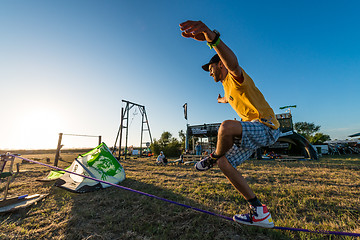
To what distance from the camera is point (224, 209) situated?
104 inches

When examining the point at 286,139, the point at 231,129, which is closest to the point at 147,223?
the point at 231,129

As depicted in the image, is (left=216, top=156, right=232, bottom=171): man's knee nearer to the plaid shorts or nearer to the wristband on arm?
the plaid shorts

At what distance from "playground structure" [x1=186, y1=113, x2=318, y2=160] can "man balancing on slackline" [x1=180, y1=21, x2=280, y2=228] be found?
12.1m

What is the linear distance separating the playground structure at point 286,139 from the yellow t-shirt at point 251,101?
12.0 meters

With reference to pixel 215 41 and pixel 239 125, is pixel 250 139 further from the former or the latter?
pixel 215 41

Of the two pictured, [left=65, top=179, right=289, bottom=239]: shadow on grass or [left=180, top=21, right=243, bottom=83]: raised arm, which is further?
[left=65, top=179, right=289, bottom=239]: shadow on grass

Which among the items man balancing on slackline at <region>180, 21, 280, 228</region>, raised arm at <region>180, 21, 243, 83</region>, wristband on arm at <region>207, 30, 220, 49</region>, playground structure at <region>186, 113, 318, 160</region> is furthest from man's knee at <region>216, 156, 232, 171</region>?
playground structure at <region>186, 113, 318, 160</region>

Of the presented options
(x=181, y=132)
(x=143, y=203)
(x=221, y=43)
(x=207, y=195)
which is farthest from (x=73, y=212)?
(x=181, y=132)

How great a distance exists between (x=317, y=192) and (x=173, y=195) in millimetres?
3458

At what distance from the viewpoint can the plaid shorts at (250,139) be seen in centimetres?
171

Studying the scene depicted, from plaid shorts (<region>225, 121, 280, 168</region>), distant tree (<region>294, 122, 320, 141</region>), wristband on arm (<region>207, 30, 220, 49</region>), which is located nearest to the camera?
wristband on arm (<region>207, 30, 220, 49</region>)

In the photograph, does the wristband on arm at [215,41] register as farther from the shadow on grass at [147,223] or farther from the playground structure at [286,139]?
the playground structure at [286,139]

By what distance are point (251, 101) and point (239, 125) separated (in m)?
0.45

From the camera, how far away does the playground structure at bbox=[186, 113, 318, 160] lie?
12.5 meters
